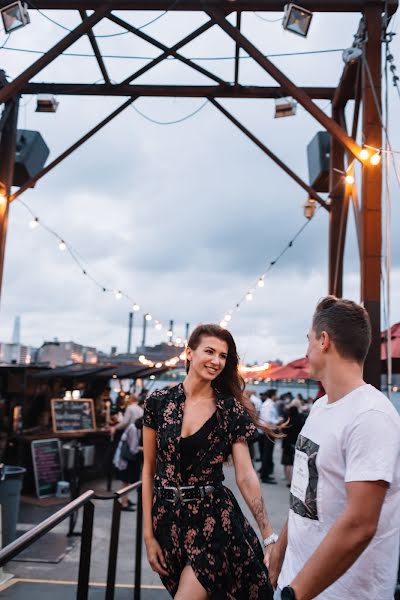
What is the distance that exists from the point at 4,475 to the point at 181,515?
4.57m

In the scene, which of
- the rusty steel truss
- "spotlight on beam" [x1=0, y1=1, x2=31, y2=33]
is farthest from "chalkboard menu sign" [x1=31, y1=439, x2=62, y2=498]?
"spotlight on beam" [x1=0, y1=1, x2=31, y2=33]

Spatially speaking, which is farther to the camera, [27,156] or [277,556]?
[27,156]

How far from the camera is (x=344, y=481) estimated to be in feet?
5.11

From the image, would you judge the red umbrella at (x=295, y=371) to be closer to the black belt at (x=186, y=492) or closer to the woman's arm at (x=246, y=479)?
the woman's arm at (x=246, y=479)

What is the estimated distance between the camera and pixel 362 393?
1613 millimetres

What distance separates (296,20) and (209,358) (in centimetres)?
534

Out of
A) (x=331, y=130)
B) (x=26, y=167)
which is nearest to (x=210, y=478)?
(x=331, y=130)

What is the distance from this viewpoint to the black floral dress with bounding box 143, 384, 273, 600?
2.35 meters

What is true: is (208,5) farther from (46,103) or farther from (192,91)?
(46,103)

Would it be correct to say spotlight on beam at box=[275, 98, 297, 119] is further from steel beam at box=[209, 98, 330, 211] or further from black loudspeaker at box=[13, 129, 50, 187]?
black loudspeaker at box=[13, 129, 50, 187]

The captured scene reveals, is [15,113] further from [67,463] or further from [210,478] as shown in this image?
[210,478]

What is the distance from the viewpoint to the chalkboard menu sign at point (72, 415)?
11148mm

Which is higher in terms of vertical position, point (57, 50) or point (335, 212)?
point (57, 50)

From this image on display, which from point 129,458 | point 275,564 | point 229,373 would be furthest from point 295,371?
point 275,564
